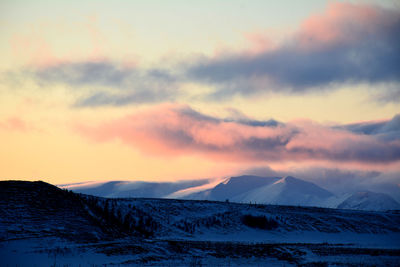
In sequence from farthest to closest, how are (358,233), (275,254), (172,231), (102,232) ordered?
1. (358,233)
2. (172,231)
3. (102,232)
4. (275,254)

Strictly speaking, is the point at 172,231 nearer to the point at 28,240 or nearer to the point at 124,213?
the point at 124,213

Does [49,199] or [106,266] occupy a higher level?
[49,199]

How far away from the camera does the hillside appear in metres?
62.6

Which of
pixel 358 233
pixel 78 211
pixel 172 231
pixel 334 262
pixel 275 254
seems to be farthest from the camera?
pixel 358 233

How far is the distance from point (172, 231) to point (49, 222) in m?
24.8

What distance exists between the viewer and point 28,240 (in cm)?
6475

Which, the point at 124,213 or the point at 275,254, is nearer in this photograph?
the point at 275,254

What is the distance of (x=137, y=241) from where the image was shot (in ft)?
237

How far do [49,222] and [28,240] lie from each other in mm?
8233

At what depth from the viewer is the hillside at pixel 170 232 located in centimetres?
6256

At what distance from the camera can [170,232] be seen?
297 ft

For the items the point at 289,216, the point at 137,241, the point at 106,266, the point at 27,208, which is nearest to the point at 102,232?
the point at 137,241

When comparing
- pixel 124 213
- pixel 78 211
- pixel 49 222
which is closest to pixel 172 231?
pixel 124 213

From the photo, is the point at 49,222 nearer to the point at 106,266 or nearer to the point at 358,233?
the point at 106,266
